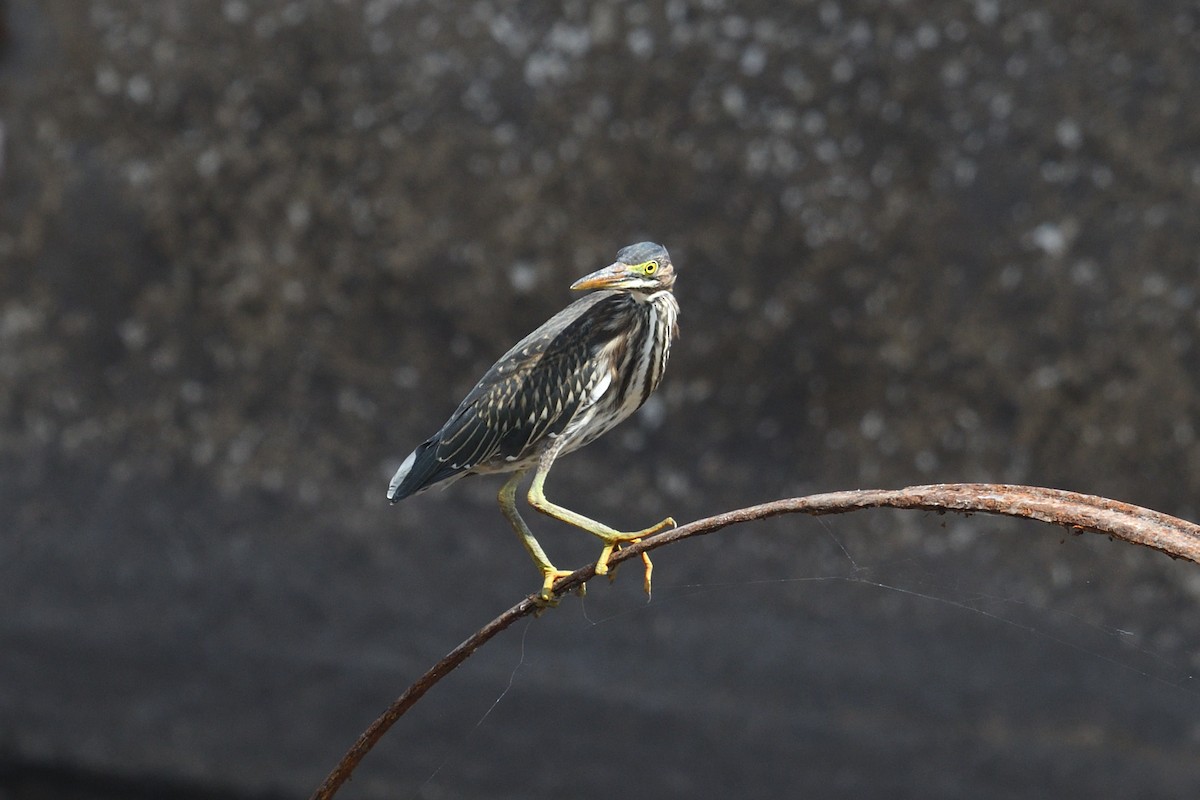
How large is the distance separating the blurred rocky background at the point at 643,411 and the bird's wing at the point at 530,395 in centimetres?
166

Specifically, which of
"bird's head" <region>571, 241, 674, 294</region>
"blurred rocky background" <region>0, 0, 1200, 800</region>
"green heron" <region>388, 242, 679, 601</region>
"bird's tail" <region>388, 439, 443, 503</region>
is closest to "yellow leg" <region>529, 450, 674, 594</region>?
"green heron" <region>388, 242, 679, 601</region>

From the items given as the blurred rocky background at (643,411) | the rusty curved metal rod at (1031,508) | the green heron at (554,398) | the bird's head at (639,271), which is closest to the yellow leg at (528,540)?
the green heron at (554,398)

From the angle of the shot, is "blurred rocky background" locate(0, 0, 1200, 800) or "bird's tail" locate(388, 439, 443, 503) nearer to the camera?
"bird's tail" locate(388, 439, 443, 503)

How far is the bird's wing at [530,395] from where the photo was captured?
167 centimetres

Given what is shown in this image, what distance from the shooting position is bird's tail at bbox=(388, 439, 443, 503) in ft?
5.62

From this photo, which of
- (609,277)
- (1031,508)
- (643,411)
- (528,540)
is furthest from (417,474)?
(643,411)

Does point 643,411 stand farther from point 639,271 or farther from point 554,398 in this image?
point 639,271

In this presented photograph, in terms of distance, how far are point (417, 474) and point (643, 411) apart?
2123 mm

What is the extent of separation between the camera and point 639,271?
1.51 m

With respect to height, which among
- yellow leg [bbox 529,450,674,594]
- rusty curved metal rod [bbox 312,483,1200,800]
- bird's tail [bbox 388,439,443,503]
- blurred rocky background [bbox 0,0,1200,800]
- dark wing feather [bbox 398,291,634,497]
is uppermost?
blurred rocky background [bbox 0,0,1200,800]

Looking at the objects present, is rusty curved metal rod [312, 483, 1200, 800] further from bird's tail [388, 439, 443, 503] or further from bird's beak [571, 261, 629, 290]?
bird's tail [388, 439, 443, 503]

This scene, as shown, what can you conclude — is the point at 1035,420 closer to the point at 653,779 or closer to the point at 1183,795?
the point at 1183,795

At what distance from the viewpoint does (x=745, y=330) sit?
3.77 metres

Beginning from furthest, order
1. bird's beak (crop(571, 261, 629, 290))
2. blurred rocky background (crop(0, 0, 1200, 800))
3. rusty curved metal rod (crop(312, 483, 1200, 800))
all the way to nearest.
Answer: blurred rocky background (crop(0, 0, 1200, 800)) < bird's beak (crop(571, 261, 629, 290)) < rusty curved metal rod (crop(312, 483, 1200, 800))
